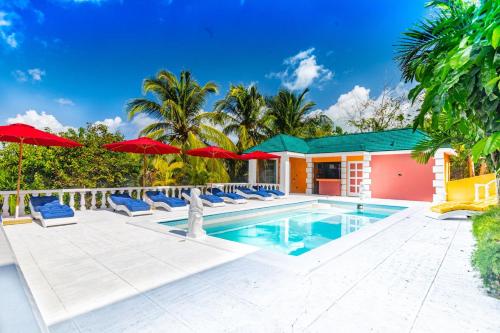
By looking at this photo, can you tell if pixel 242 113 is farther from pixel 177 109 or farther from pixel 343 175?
pixel 343 175

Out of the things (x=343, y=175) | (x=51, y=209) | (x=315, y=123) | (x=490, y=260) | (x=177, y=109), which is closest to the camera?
(x=490, y=260)

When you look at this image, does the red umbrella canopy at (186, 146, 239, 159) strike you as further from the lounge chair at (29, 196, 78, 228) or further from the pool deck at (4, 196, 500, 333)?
the pool deck at (4, 196, 500, 333)

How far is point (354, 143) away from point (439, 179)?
510cm

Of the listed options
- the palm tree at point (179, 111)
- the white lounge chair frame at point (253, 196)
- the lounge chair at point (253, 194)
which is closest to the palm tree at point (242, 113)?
the palm tree at point (179, 111)

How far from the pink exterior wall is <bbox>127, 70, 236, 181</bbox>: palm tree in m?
9.80

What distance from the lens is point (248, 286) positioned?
11.1ft

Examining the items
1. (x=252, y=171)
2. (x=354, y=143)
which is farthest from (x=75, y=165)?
(x=354, y=143)

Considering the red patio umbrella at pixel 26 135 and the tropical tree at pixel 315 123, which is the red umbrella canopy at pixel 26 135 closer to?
the red patio umbrella at pixel 26 135

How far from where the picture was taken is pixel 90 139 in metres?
13.8

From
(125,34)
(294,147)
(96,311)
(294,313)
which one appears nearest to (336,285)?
(294,313)

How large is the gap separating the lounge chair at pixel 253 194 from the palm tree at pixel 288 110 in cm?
1134

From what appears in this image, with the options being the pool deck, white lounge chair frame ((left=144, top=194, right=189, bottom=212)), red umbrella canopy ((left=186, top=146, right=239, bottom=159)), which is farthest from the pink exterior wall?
white lounge chair frame ((left=144, top=194, right=189, bottom=212))

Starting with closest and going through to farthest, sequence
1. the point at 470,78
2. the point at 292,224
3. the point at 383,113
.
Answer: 1. the point at 470,78
2. the point at 292,224
3. the point at 383,113

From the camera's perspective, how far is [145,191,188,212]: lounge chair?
9.64m
